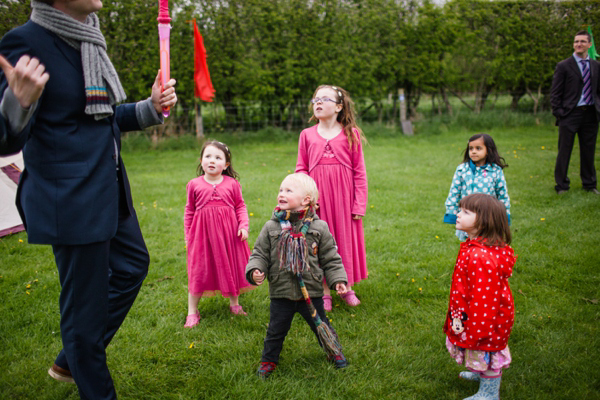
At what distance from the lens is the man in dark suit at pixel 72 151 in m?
1.99

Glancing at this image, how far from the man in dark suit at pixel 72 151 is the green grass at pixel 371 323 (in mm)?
900

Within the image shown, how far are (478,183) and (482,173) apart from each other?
10cm

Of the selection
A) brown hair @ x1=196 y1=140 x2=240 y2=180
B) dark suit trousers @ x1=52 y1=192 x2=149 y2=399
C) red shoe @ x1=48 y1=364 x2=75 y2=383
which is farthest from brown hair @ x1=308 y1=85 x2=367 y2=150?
red shoe @ x1=48 y1=364 x2=75 y2=383

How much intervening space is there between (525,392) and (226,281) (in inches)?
92.1

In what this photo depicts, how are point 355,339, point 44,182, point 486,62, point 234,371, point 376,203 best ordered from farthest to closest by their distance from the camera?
point 486,62 < point 376,203 < point 355,339 < point 234,371 < point 44,182

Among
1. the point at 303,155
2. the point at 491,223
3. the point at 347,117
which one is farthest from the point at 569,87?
the point at 491,223

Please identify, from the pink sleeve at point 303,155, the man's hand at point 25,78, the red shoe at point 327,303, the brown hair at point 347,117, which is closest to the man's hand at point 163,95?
the man's hand at point 25,78

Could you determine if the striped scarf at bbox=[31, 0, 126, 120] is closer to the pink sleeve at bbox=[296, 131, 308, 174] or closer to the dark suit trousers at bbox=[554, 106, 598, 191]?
the pink sleeve at bbox=[296, 131, 308, 174]

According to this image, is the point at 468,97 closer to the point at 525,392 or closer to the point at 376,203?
the point at 376,203

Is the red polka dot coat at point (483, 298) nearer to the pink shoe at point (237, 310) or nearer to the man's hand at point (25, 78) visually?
the pink shoe at point (237, 310)

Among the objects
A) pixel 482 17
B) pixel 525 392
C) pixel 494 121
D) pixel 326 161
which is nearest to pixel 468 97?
pixel 494 121

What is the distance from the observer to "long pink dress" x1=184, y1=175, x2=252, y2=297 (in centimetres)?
384

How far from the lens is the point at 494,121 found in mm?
14148

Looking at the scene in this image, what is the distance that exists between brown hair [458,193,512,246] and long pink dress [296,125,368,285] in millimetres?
1353
